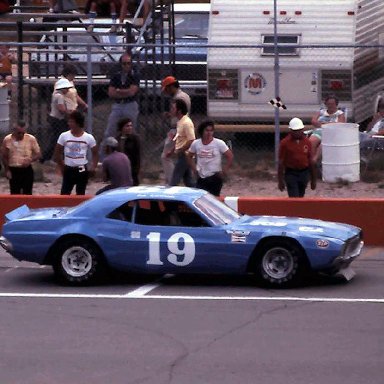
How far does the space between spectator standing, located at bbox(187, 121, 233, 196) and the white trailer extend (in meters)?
5.01

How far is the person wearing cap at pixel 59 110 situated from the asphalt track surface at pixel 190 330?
20.2 feet

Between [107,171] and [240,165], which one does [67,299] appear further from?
[240,165]

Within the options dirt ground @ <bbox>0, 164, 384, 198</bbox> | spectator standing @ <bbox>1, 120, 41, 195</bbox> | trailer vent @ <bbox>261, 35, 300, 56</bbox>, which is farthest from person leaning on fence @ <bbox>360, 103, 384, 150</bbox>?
spectator standing @ <bbox>1, 120, 41, 195</bbox>

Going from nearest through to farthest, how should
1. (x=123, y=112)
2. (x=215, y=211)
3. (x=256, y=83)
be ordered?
(x=215, y=211)
(x=123, y=112)
(x=256, y=83)

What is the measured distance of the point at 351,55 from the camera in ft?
67.3

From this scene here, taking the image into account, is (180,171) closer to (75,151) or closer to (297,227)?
(75,151)

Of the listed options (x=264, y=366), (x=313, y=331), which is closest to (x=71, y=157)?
(x=313, y=331)

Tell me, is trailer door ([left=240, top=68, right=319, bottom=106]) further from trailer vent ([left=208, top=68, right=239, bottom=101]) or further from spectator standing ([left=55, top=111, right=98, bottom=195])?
spectator standing ([left=55, top=111, right=98, bottom=195])

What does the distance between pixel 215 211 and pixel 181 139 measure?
3629mm

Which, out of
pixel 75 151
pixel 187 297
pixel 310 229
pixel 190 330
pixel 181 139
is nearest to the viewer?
pixel 190 330

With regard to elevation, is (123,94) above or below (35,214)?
above

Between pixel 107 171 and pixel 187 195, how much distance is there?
86.9 inches

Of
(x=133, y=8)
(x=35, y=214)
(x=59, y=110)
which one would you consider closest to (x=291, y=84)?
(x=59, y=110)

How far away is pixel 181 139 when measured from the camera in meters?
16.2
